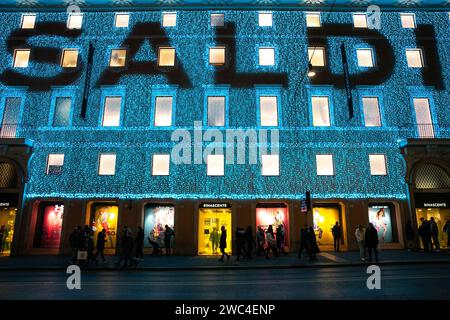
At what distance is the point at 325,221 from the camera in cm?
2212

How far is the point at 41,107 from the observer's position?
22.9 metres

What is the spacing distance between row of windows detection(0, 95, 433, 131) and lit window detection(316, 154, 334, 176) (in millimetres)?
2372

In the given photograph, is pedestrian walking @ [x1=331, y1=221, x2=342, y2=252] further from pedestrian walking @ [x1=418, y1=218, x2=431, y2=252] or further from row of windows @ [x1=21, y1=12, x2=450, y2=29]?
row of windows @ [x1=21, y1=12, x2=450, y2=29]

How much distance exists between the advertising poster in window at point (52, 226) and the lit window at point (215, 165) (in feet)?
34.7

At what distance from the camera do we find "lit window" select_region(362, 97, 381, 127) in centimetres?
2288

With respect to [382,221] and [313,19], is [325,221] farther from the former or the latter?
[313,19]

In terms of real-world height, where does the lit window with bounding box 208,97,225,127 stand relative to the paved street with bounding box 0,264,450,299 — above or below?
above

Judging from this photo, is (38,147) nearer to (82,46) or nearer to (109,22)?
(82,46)

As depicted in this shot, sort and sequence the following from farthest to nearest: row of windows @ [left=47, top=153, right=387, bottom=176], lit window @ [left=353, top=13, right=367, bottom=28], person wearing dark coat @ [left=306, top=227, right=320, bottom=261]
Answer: lit window @ [left=353, top=13, right=367, bottom=28] < row of windows @ [left=47, top=153, right=387, bottom=176] < person wearing dark coat @ [left=306, top=227, right=320, bottom=261]

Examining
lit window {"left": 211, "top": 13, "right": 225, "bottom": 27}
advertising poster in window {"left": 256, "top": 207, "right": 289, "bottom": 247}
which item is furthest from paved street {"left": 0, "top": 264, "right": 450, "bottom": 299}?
lit window {"left": 211, "top": 13, "right": 225, "bottom": 27}

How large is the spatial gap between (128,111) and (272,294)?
721 inches

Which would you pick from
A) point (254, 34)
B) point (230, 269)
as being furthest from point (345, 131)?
point (230, 269)

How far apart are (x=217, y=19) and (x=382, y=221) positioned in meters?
19.5

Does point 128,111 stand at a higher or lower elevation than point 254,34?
lower
